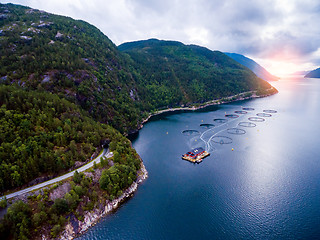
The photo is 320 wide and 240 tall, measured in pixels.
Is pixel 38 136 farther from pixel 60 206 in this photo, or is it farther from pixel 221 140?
pixel 221 140

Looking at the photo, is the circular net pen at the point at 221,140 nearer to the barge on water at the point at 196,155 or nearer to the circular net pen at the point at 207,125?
the barge on water at the point at 196,155

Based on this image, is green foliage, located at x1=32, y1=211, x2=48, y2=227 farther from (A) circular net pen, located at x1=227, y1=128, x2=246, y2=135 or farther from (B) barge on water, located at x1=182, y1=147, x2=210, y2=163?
(A) circular net pen, located at x1=227, y1=128, x2=246, y2=135

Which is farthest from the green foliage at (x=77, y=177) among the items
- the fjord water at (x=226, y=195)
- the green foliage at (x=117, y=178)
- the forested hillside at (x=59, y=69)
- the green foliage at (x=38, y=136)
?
the forested hillside at (x=59, y=69)

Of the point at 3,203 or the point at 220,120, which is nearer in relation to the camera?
the point at 3,203

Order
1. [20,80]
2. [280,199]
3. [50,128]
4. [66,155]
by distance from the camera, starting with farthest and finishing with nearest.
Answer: [20,80], [50,128], [66,155], [280,199]

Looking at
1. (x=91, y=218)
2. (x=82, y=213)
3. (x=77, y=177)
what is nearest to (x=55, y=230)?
(x=82, y=213)

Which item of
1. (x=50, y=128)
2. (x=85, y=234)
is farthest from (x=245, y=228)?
(x=50, y=128)

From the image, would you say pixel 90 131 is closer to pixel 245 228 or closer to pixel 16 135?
pixel 16 135
